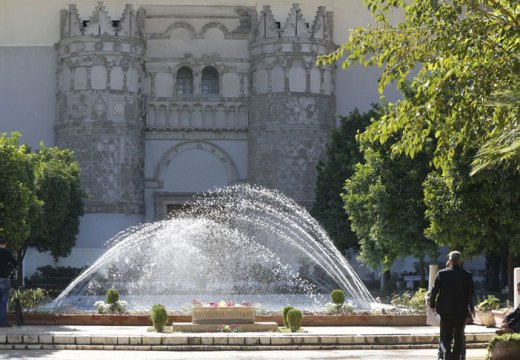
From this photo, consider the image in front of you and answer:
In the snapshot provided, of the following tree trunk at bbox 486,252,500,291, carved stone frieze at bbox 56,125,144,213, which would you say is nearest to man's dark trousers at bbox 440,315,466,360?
tree trunk at bbox 486,252,500,291

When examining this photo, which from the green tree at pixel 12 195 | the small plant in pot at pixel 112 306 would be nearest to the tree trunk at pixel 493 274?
the green tree at pixel 12 195

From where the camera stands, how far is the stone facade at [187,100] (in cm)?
5181

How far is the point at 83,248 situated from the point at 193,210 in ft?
18.5

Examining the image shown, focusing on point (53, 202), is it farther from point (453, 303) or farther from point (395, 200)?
point (453, 303)

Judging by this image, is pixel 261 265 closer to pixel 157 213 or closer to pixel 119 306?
pixel 157 213

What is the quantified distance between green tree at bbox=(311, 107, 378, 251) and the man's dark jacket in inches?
1253

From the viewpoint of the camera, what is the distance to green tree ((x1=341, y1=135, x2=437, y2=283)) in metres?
35.0

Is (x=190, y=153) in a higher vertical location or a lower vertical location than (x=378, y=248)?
higher

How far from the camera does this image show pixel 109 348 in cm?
1800

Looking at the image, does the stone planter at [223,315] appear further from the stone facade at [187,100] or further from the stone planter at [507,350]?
the stone facade at [187,100]

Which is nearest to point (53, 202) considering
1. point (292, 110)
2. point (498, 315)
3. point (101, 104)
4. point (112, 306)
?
point (101, 104)

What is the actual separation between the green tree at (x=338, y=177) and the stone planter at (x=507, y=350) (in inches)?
1256

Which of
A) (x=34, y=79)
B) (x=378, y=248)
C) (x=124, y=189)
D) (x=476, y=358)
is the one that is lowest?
(x=476, y=358)

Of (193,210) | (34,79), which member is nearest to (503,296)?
(193,210)
